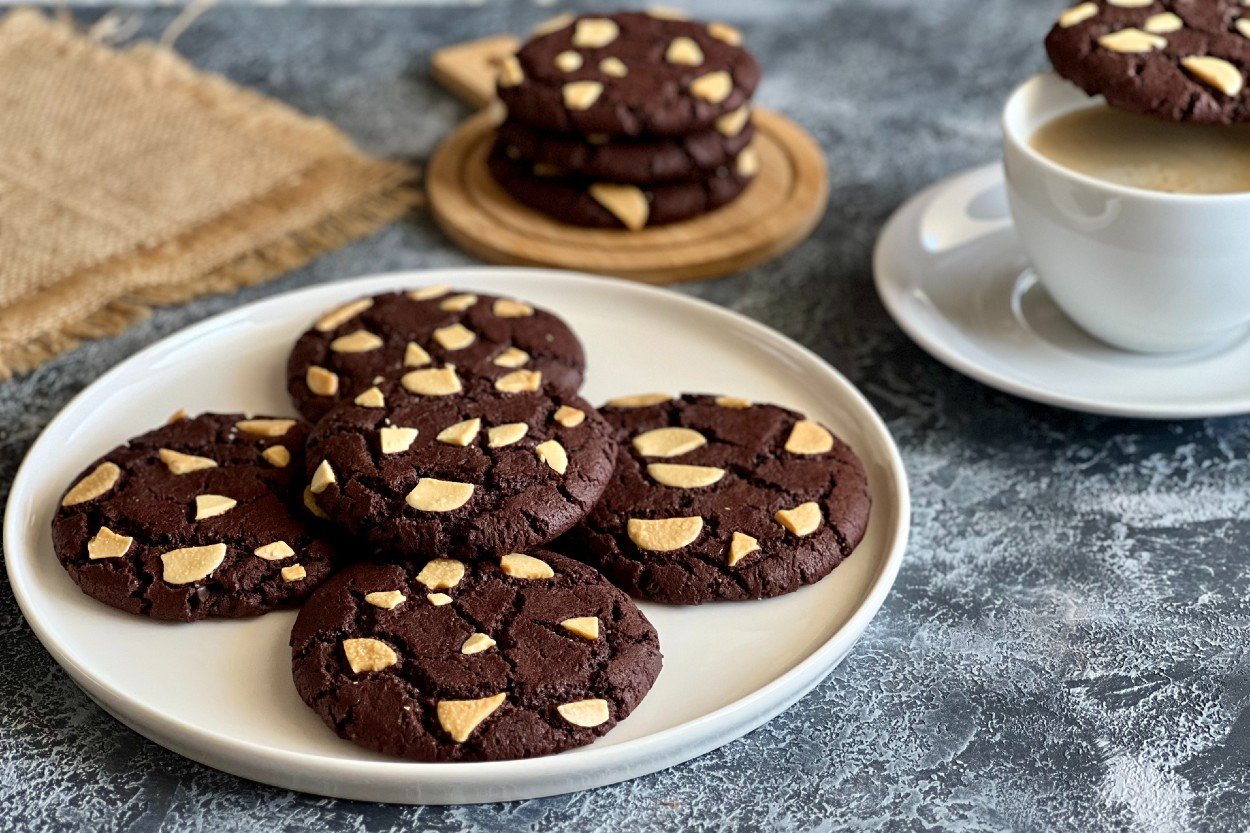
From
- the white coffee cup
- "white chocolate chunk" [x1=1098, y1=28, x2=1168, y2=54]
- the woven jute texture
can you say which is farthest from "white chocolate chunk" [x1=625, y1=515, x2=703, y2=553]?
the woven jute texture

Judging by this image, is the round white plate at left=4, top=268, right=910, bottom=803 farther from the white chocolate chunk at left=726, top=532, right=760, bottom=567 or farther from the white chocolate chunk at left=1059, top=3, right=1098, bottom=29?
the white chocolate chunk at left=1059, top=3, right=1098, bottom=29

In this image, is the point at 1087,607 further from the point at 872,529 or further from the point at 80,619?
the point at 80,619

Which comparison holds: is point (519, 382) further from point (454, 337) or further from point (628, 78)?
point (628, 78)

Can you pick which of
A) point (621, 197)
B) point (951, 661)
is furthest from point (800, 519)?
point (621, 197)

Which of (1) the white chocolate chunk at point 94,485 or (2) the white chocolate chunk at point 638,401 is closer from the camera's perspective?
(1) the white chocolate chunk at point 94,485

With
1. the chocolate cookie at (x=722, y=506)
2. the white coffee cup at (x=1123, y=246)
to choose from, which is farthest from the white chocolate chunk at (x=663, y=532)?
the white coffee cup at (x=1123, y=246)

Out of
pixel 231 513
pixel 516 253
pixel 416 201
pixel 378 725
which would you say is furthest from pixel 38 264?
pixel 378 725

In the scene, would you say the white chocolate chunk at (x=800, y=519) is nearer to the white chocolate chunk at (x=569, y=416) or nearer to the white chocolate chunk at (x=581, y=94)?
the white chocolate chunk at (x=569, y=416)
